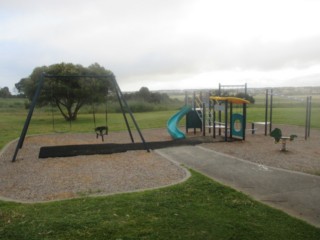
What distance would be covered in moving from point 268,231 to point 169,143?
7635mm

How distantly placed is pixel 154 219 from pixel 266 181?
2954mm

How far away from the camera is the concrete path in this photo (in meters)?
5.04

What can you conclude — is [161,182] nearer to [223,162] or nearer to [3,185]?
[223,162]

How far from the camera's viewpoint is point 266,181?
6484 millimetres

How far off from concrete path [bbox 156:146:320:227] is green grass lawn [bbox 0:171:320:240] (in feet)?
1.19

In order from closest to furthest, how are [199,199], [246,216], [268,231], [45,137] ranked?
[268,231], [246,216], [199,199], [45,137]

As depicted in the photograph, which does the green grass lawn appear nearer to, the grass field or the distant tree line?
the grass field

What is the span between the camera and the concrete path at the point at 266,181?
5039 millimetres

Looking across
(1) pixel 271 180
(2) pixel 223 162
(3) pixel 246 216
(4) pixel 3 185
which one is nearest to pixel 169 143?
(2) pixel 223 162

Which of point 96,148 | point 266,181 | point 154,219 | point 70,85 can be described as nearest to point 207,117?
point 96,148

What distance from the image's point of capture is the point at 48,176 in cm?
726

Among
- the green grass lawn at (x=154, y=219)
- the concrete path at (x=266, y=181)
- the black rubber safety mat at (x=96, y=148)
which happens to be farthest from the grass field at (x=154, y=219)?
the black rubber safety mat at (x=96, y=148)

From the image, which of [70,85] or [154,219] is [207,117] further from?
[154,219]

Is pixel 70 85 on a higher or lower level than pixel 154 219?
higher
